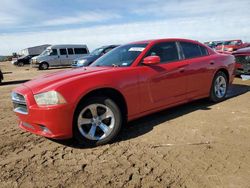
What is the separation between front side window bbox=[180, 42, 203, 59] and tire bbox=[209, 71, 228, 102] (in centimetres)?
75

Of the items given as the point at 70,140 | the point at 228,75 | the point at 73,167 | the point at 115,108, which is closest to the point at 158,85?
the point at 115,108

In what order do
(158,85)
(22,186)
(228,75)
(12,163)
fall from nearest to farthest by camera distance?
(22,186) < (12,163) < (158,85) < (228,75)

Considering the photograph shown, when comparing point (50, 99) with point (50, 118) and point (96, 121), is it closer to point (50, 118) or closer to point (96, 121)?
point (50, 118)

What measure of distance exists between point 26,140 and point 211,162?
2.93 metres

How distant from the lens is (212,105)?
6379 millimetres

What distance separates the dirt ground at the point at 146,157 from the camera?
10.5 ft

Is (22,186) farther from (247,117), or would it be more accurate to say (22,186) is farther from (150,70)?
(247,117)

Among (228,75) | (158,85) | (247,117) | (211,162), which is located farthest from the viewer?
(228,75)

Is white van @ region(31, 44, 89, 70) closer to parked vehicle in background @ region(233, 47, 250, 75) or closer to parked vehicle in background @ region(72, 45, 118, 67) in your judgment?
parked vehicle in background @ region(72, 45, 118, 67)

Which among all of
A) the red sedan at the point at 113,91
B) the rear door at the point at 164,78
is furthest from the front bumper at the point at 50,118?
the rear door at the point at 164,78

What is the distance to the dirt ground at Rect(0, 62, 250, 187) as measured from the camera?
321 centimetres

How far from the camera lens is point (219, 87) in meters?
6.66

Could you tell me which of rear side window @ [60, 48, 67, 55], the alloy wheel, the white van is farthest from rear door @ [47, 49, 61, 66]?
the alloy wheel

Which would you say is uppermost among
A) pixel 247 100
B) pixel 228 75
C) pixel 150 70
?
pixel 150 70
